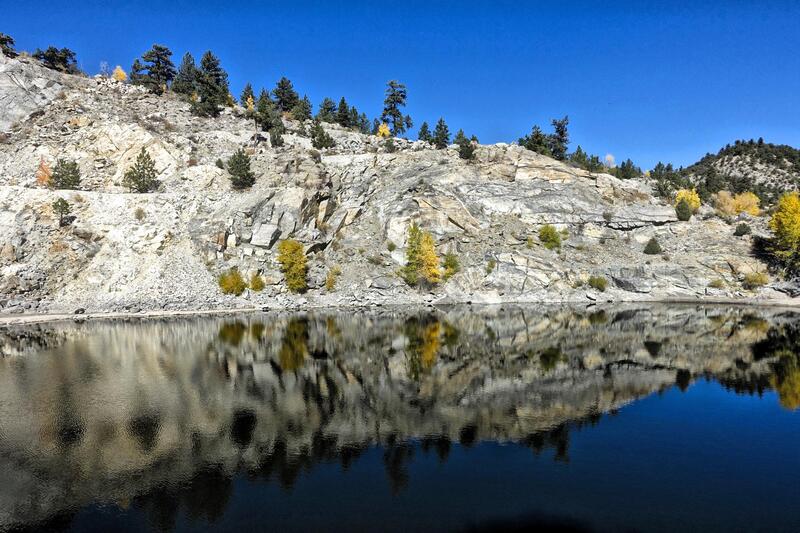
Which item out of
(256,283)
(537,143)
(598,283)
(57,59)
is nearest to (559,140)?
(537,143)

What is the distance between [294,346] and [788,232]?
78566mm

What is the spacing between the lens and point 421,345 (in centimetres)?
3975

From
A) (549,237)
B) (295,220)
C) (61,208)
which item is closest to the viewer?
(61,208)

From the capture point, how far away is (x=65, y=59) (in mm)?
105188

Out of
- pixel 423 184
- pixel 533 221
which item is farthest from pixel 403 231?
pixel 533 221

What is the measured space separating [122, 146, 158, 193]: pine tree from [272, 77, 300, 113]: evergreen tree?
43.5 m

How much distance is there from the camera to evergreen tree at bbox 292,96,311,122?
108m

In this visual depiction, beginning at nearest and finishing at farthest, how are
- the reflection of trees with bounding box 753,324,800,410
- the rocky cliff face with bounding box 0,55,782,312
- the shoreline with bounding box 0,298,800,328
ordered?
the reflection of trees with bounding box 753,324,800,410
the shoreline with bounding box 0,298,800,328
the rocky cliff face with bounding box 0,55,782,312

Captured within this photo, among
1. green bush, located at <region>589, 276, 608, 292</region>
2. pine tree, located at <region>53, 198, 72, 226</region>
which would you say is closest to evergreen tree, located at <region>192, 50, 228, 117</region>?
pine tree, located at <region>53, 198, 72, 226</region>

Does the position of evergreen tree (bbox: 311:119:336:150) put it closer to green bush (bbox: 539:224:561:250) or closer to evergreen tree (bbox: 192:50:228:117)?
evergreen tree (bbox: 192:50:228:117)

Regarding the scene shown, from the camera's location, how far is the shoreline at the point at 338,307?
186 feet

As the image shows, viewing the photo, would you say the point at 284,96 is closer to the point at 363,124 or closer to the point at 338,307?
the point at 363,124

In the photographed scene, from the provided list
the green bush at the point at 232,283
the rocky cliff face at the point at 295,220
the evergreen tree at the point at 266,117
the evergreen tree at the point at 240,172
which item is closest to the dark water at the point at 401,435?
the green bush at the point at 232,283

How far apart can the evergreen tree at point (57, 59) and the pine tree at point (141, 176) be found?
153 feet
